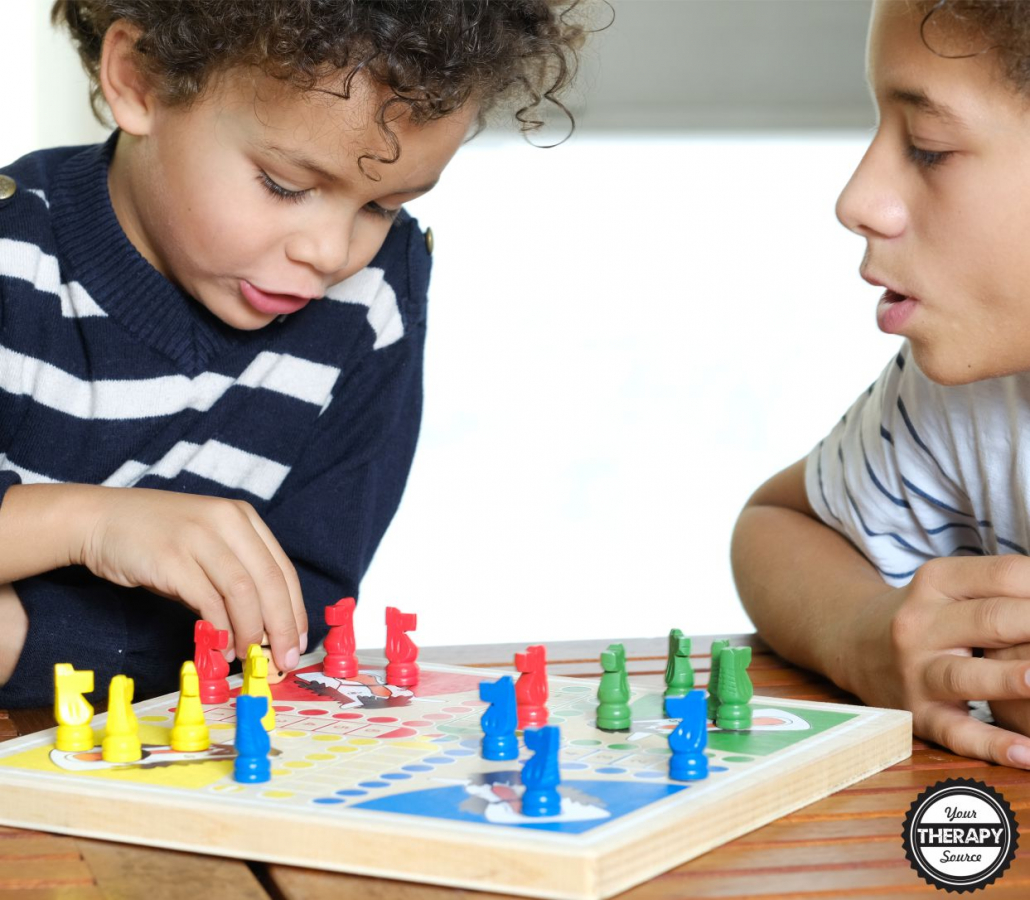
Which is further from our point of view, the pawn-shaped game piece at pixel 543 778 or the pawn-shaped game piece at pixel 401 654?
the pawn-shaped game piece at pixel 401 654

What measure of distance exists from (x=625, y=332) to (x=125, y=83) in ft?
11.3

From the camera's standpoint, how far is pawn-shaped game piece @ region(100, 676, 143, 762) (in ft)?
2.60

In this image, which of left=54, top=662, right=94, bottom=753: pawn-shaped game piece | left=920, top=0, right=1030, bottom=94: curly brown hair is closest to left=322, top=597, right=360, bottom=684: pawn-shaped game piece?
left=54, top=662, right=94, bottom=753: pawn-shaped game piece

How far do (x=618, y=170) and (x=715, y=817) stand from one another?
4.22m

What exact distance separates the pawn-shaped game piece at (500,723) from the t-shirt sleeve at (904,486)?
1.78 ft

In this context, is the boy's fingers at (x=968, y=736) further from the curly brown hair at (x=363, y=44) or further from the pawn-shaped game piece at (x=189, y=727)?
the curly brown hair at (x=363, y=44)

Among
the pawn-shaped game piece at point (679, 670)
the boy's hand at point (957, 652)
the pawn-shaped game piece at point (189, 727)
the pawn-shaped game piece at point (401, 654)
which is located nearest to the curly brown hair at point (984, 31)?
the boy's hand at point (957, 652)

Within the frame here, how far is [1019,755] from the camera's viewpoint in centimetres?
86

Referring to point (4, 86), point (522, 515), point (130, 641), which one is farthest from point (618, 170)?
point (130, 641)

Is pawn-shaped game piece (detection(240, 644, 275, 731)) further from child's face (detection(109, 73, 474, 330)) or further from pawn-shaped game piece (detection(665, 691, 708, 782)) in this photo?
child's face (detection(109, 73, 474, 330))

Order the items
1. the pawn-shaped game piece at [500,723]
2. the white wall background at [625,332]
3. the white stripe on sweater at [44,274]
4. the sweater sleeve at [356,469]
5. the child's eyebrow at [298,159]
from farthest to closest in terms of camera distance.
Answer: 1. the white wall background at [625,332]
2. the sweater sleeve at [356,469]
3. the white stripe on sweater at [44,274]
4. the child's eyebrow at [298,159]
5. the pawn-shaped game piece at [500,723]

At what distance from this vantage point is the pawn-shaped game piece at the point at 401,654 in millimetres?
1003

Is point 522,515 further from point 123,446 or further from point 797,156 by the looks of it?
point 123,446

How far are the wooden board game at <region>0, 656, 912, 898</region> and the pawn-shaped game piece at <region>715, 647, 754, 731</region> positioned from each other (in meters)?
0.01
